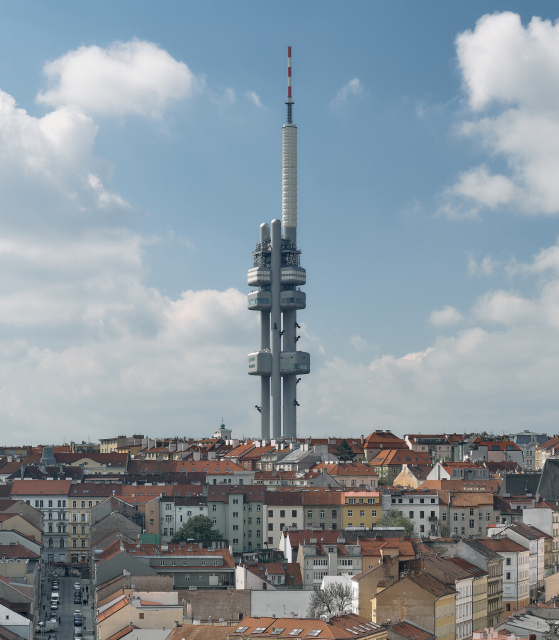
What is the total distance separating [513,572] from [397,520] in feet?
95.3

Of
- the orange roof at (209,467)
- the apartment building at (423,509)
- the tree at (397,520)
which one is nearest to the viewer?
the tree at (397,520)

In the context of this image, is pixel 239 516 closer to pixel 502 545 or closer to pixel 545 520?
pixel 545 520

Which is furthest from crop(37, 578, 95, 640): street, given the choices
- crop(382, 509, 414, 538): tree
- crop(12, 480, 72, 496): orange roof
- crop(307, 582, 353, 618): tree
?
crop(382, 509, 414, 538): tree

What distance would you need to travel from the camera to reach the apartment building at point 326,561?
88.4 meters

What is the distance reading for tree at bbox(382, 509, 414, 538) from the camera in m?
116

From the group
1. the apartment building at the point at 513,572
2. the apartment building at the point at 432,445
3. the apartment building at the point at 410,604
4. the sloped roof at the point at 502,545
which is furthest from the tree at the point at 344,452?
the apartment building at the point at 410,604

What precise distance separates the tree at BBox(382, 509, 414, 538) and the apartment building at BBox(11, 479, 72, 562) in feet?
114

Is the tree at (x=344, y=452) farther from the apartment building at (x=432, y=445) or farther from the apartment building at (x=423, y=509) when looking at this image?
the apartment building at (x=423, y=509)

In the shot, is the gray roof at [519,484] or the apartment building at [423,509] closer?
the apartment building at [423,509]

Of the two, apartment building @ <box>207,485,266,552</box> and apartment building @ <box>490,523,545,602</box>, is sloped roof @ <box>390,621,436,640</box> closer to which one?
apartment building @ <box>490,523,545,602</box>

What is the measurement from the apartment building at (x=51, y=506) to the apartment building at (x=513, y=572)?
55.5 meters

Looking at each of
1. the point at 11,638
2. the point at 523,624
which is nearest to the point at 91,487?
the point at 11,638

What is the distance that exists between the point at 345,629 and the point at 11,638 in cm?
2046

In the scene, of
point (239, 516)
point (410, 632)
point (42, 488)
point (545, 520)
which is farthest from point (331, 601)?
point (42, 488)
